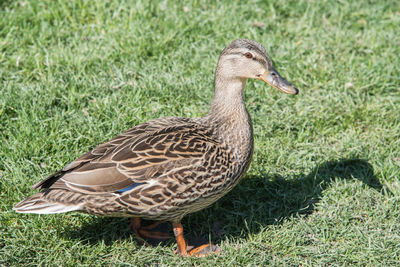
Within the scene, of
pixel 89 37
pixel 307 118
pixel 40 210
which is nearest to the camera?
pixel 40 210

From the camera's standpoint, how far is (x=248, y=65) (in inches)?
177

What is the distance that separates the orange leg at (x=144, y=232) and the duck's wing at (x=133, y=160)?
69 cm

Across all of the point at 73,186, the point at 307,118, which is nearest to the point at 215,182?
the point at 73,186

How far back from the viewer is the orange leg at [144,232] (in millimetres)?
4602

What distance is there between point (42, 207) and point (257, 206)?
6.46 feet

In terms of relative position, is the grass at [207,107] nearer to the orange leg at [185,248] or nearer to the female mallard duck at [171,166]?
the orange leg at [185,248]

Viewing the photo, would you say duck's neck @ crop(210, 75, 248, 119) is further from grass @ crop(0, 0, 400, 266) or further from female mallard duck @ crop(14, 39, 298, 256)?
grass @ crop(0, 0, 400, 266)

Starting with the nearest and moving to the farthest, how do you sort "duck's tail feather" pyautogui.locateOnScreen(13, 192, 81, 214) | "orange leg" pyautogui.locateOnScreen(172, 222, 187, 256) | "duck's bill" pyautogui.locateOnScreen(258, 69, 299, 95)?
1. "duck's tail feather" pyautogui.locateOnScreen(13, 192, 81, 214)
2. "orange leg" pyautogui.locateOnScreen(172, 222, 187, 256)
3. "duck's bill" pyautogui.locateOnScreen(258, 69, 299, 95)

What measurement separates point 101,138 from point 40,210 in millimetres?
1326

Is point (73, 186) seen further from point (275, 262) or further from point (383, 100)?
point (383, 100)

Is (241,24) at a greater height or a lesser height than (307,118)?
greater

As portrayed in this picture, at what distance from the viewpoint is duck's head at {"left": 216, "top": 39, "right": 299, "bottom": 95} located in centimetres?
447

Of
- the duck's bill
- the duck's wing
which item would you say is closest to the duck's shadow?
the duck's wing

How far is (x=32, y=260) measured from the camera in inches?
166
